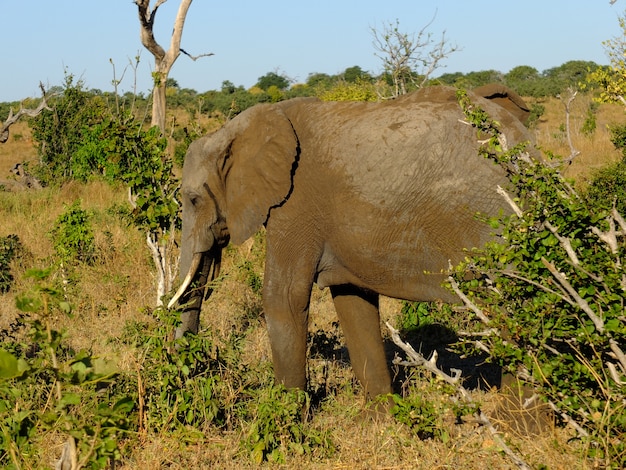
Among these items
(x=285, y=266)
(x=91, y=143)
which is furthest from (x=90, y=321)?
(x=91, y=143)

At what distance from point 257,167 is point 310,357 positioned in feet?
6.86

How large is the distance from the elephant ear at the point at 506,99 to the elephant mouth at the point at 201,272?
225cm

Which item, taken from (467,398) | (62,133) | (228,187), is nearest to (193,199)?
(228,187)

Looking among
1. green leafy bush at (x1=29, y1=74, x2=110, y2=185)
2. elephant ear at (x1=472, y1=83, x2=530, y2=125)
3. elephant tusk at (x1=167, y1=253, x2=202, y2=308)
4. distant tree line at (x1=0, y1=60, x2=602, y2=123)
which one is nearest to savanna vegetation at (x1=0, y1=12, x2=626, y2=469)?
elephant tusk at (x1=167, y1=253, x2=202, y2=308)

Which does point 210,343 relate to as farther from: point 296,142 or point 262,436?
point 296,142

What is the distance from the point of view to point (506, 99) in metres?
6.10

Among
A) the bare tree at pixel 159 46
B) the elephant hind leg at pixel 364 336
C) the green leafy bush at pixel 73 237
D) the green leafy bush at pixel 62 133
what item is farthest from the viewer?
the green leafy bush at pixel 62 133

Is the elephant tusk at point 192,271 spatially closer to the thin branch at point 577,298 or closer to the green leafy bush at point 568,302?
the green leafy bush at point 568,302

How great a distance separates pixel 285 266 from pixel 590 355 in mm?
2569

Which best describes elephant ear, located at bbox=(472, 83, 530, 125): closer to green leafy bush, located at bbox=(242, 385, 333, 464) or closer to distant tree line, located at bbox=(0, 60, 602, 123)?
green leafy bush, located at bbox=(242, 385, 333, 464)

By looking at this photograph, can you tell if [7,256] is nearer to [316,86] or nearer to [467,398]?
[467,398]

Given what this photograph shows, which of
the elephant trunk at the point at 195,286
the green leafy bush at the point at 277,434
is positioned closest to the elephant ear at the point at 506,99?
the elephant trunk at the point at 195,286

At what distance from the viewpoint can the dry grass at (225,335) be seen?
475 centimetres

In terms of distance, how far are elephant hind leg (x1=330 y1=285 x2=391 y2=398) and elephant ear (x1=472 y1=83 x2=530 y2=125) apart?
1.69m
